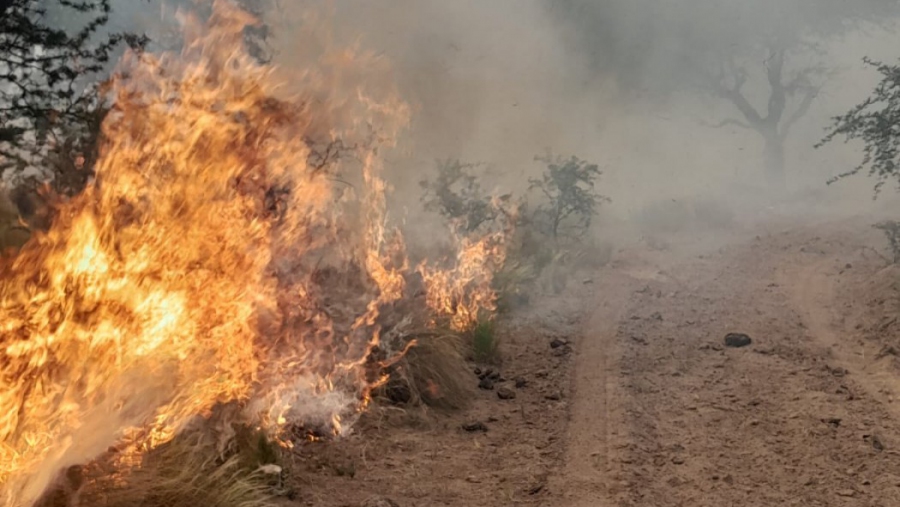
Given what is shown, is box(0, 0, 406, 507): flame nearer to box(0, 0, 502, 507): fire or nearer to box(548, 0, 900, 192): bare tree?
box(0, 0, 502, 507): fire

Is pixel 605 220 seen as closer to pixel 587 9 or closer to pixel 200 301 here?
pixel 587 9

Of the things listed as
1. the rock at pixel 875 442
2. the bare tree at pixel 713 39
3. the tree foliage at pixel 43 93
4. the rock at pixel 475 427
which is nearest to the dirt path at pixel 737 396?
the rock at pixel 875 442

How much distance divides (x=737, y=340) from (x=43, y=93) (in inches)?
316

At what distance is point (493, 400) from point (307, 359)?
1.75 meters

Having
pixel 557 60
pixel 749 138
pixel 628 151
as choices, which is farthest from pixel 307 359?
pixel 749 138

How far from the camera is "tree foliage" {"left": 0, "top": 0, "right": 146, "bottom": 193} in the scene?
7.44 metres

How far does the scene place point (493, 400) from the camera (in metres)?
6.26

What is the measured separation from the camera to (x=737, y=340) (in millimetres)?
7445

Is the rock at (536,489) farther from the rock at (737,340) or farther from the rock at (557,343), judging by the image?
the rock at (737,340)

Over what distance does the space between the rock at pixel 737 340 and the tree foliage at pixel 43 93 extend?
682 cm

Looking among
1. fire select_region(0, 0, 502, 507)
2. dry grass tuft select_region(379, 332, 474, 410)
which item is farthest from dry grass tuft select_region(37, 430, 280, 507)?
dry grass tuft select_region(379, 332, 474, 410)

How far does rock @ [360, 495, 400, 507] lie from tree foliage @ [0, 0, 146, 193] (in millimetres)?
4900

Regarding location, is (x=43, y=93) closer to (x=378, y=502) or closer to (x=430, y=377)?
(x=430, y=377)

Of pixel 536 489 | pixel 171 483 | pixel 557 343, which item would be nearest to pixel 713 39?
pixel 557 343
